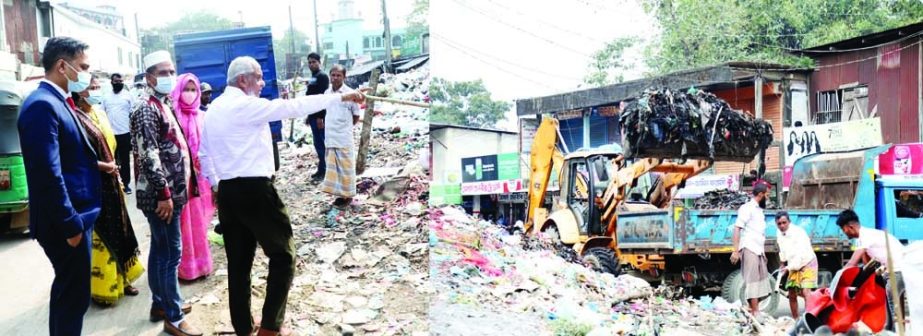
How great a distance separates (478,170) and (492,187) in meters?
0.26

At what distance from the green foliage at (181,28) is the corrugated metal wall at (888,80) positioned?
2453 mm

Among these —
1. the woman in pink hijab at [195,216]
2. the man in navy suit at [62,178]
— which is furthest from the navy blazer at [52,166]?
the woman in pink hijab at [195,216]

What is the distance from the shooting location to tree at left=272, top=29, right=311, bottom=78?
8.51 feet

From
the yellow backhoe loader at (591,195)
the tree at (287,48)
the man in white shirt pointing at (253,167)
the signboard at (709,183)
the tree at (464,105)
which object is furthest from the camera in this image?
the yellow backhoe loader at (591,195)

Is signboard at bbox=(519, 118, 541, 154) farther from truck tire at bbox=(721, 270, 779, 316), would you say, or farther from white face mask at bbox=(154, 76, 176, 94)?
white face mask at bbox=(154, 76, 176, 94)

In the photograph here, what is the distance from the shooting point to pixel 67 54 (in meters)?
2.27

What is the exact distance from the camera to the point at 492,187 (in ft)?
12.0

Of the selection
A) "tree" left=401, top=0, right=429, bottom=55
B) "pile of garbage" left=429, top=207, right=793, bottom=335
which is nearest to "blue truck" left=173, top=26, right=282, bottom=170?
"tree" left=401, top=0, right=429, bottom=55

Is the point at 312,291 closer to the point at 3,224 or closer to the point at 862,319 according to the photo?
the point at 862,319

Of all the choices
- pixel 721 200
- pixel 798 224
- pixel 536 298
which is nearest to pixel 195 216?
pixel 536 298

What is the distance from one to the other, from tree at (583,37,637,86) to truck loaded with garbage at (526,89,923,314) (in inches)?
8.5

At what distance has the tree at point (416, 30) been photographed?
282cm

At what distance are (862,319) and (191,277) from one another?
2634mm

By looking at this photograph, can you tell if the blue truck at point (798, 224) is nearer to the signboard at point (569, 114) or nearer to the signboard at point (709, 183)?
the signboard at point (709, 183)
